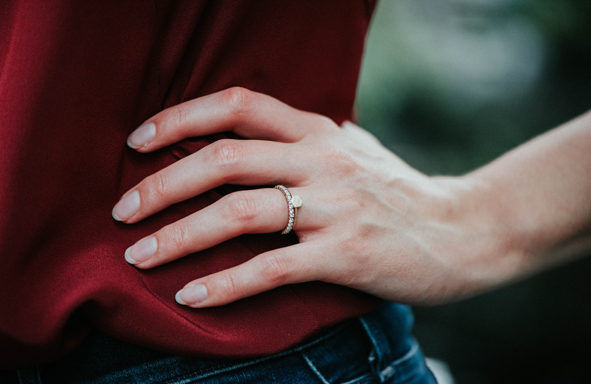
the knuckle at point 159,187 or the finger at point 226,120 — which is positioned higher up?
the finger at point 226,120

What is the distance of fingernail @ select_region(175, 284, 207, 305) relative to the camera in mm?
684

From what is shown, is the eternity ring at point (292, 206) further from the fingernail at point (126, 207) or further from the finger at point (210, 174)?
the fingernail at point (126, 207)

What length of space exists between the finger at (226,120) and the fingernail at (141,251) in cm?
14

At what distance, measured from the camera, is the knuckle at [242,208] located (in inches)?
27.8

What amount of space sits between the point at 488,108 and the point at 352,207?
3.25 metres

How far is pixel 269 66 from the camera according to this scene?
77cm

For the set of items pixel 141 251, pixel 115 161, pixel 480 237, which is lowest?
pixel 480 237

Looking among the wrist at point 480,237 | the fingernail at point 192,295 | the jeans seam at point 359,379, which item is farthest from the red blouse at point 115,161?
the wrist at point 480,237

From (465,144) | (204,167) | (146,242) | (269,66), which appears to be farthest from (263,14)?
(465,144)

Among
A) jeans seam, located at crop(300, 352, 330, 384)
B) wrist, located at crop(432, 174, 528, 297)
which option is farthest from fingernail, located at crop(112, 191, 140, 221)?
wrist, located at crop(432, 174, 528, 297)

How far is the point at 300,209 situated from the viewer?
0.76 meters

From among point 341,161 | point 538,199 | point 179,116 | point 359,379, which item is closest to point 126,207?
point 179,116

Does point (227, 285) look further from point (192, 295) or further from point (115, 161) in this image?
point (115, 161)

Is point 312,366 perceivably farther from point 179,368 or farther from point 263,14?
point 263,14
